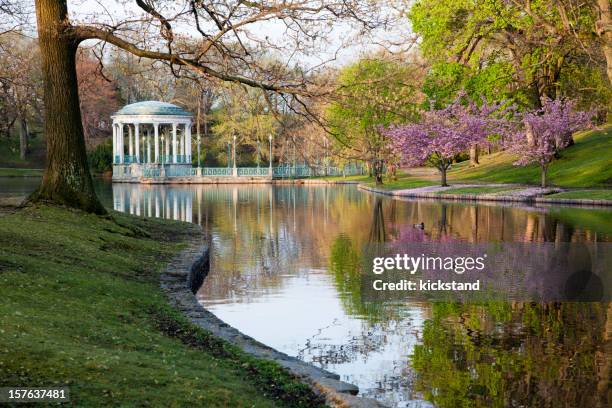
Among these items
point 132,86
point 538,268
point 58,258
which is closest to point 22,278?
point 58,258

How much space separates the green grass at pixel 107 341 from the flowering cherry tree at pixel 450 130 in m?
33.2

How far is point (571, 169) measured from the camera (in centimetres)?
4544

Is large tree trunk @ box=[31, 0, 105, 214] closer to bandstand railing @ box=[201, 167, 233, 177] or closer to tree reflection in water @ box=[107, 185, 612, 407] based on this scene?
tree reflection in water @ box=[107, 185, 612, 407]

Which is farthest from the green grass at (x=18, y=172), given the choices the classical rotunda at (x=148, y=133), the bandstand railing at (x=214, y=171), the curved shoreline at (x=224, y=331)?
the curved shoreline at (x=224, y=331)

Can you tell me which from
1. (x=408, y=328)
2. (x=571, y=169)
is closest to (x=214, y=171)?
(x=571, y=169)

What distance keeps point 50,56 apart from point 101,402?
14069 millimetres

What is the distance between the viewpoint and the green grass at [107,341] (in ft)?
20.6

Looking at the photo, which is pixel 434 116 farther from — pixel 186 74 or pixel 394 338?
pixel 394 338

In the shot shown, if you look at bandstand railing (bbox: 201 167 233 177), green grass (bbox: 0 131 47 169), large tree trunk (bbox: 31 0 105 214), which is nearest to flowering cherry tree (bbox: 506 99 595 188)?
large tree trunk (bbox: 31 0 105 214)

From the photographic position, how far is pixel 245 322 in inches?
444

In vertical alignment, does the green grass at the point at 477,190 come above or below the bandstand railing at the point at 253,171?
below

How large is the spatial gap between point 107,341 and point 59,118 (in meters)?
11.6

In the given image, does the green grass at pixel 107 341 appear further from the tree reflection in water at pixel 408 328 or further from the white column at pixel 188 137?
the white column at pixel 188 137

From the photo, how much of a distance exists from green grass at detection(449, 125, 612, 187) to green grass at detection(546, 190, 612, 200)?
505cm
